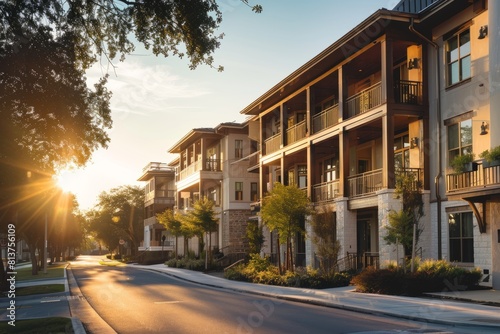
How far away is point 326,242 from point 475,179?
8.15 m

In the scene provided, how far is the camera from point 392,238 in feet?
75.9

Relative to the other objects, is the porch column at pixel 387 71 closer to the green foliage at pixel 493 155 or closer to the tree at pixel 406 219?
the tree at pixel 406 219

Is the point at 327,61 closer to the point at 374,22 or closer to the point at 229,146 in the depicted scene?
the point at 374,22

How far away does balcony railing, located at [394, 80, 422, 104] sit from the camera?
2694 centimetres

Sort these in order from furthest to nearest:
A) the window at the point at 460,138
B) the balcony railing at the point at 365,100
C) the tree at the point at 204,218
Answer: the tree at the point at 204,218 < the balcony railing at the point at 365,100 < the window at the point at 460,138

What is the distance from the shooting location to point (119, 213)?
102 metres

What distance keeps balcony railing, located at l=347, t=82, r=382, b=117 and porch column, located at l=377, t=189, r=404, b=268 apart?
169 inches

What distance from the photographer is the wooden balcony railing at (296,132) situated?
36.8 meters

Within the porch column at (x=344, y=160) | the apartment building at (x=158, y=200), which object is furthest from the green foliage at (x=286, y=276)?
the apartment building at (x=158, y=200)

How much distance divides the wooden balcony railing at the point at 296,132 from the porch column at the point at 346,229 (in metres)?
7.09

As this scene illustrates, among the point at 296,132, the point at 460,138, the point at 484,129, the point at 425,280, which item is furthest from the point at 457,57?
the point at 296,132

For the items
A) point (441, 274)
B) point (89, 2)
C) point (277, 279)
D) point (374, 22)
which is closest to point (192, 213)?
point (277, 279)

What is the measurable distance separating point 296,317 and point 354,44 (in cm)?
1682

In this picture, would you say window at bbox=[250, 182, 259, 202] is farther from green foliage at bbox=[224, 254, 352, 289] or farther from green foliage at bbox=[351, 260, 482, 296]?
green foliage at bbox=[351, 260, 482, 296]
